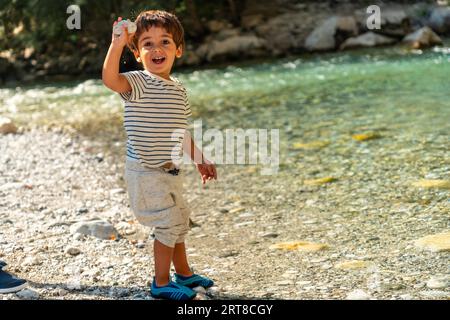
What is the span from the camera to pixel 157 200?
10.5ft

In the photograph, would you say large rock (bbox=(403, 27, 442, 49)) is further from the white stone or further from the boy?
the white stone

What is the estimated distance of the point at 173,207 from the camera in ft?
10.6

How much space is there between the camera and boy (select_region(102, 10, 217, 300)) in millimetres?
3158

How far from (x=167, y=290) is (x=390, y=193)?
8.86 ft

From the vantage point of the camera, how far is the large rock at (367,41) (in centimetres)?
1944

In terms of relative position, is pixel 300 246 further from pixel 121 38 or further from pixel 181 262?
pixel 121 38

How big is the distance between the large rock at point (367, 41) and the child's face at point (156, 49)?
666 inches

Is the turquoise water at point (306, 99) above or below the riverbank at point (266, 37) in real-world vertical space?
below

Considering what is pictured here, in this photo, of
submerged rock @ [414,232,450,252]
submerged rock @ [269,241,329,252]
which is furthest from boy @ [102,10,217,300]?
submerged rock @ [414,232,450,252]

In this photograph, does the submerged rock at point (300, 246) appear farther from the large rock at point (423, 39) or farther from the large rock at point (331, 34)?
the large rock at point (331, 34)

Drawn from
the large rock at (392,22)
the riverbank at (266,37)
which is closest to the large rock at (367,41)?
the riverbank at (266,37)

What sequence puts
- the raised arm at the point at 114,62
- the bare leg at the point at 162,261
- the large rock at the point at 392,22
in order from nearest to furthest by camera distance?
1. the raised arm at the point at 114,62
2. the bare leg at the point at 162,261
3. the large rock at the point at 392,22

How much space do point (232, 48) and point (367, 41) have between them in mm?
3937

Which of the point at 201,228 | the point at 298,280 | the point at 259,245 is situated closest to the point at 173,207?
the point at 298,280
